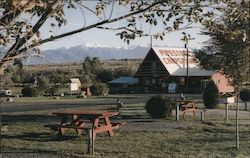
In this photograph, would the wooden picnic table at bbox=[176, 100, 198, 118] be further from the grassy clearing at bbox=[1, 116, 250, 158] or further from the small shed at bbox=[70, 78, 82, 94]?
the small shed at bbox=[70, 78, 82, 94]

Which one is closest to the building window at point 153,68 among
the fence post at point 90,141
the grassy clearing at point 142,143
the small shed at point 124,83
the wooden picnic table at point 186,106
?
the small shed at point 124,83

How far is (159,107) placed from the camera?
2397cm

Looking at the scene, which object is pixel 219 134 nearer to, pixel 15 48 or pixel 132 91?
pixel 15 48

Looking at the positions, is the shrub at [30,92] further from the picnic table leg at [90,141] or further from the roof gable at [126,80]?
the picnic table leg at [90,141]

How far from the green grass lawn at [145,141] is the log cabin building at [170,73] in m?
43.3

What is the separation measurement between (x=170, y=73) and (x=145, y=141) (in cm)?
5179

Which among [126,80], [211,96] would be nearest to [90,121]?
[211,96]

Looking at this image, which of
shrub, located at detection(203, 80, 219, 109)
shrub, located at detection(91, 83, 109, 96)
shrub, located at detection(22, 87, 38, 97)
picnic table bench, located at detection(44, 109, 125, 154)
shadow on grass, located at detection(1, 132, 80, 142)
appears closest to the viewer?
picnic table bench, located at detection(44, 109, 125, 154)

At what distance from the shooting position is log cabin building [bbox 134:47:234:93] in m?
64.6

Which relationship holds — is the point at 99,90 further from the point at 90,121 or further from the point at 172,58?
the point at 90,121

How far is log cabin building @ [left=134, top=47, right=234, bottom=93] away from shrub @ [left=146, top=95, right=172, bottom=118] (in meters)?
39.6

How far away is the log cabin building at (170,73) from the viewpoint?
64.6 metres

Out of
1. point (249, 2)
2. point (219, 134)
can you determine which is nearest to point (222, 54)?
point (219, 134)

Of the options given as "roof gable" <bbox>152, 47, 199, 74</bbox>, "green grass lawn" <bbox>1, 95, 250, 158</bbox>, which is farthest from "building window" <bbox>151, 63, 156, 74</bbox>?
"green grass lawn" <bbox>1, 95, 250, 158</bbox>
